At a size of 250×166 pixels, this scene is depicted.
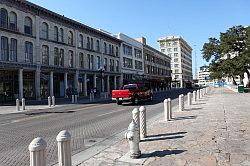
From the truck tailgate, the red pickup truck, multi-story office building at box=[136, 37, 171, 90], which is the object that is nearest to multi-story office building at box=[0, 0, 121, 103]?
the truck tailgate

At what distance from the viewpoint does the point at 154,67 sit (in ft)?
333

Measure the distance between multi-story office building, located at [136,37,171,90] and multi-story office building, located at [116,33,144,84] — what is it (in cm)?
417

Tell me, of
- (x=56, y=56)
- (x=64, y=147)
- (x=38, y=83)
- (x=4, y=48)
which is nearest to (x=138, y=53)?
(x=56, y=56)

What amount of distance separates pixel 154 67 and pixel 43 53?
6241 cm

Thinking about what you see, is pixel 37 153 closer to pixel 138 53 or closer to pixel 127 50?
pixel 127 50

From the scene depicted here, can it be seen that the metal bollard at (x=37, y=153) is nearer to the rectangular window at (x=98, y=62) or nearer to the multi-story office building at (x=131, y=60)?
the rectangular window at (x=98, y=62)

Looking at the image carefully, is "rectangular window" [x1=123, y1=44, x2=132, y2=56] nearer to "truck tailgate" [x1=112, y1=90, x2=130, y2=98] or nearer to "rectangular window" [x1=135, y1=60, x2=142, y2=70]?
"rectangular window" [x1=135, y1=60, x2=142, y2=70]

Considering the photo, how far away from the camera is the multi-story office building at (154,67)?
300 feet

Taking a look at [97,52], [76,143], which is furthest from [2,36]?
[76,143]

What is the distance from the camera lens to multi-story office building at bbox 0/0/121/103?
36375 mm

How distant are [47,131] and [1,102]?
986 inches

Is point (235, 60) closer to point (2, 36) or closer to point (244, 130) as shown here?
point (2, 36)

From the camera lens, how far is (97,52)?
5778 centimetres

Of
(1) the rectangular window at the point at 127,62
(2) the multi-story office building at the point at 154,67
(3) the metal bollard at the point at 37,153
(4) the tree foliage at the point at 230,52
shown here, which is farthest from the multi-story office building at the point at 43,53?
(2) the multi-story office building at the point at 154,67
